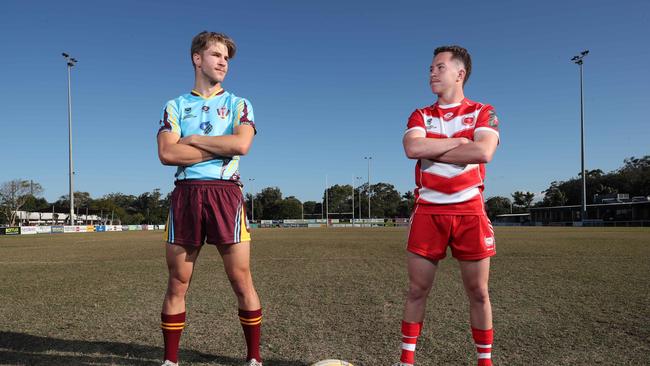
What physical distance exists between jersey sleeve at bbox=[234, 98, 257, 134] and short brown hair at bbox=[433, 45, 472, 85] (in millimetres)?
1351

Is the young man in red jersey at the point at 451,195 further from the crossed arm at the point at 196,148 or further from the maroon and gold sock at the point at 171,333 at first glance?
the maroon and gold sock at the point at 171,333

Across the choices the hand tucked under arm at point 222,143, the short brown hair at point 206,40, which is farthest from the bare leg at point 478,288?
the short brown hair at point 206,40

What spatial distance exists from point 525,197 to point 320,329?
401ft

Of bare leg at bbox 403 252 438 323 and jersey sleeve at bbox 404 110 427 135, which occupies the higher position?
jersey sleeve at bbox 404 110 427 135

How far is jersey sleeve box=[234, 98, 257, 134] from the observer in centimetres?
315

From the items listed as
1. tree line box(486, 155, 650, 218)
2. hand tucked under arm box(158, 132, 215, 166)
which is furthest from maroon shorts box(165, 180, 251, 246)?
tree line box(486, 155, 650, 218)

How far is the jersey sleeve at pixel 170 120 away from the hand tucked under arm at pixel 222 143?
14 centimetres

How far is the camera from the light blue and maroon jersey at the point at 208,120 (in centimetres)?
306

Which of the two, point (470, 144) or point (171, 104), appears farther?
point (171, 104)

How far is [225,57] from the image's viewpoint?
3.25 m

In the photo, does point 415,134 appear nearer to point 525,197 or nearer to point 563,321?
point 563,321

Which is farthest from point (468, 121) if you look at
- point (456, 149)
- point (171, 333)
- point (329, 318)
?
point (329, 318)

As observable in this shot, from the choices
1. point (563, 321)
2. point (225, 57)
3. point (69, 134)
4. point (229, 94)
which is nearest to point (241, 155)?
point (229, 94)

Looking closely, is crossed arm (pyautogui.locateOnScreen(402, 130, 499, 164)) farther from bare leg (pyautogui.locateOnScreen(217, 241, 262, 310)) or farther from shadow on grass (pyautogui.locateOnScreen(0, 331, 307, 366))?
shadow on grass (pyautogui.locateOnScreen(0, 331, 307, 366))
